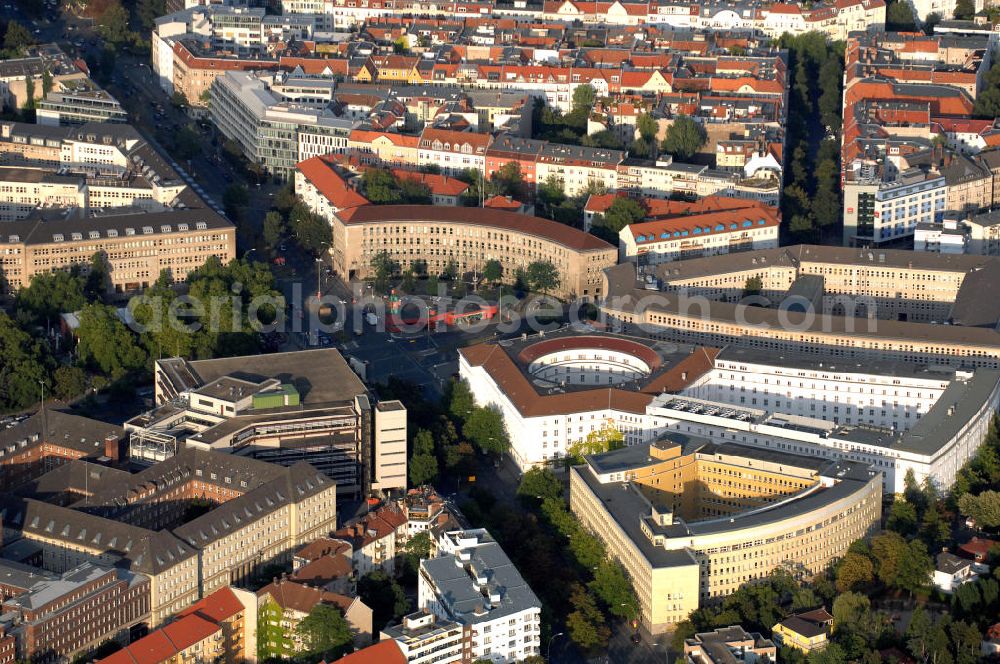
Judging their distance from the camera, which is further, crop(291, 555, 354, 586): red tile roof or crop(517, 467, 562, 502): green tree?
crop(517, 467, 562, 502): green tree

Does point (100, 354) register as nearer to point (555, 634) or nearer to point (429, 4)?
point (555, 634)

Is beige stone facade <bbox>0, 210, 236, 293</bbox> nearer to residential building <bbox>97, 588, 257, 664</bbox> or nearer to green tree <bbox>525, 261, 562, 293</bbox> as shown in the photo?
green tree <bbox>525, 261, 562, 293</bbox>

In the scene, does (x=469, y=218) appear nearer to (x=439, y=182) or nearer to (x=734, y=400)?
(x=439, y=182)

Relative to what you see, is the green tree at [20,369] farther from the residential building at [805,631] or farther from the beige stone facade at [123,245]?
the residential building at [805,631]

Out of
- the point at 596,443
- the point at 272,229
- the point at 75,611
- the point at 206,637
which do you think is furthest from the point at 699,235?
the point at 75,611

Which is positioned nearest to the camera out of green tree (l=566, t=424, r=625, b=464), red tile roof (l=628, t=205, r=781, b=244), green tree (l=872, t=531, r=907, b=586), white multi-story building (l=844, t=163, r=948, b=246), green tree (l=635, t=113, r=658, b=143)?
green tree (l=872, t=531, r=907, b=586)

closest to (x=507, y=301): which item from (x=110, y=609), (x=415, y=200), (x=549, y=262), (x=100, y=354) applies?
(x=549, y=262)

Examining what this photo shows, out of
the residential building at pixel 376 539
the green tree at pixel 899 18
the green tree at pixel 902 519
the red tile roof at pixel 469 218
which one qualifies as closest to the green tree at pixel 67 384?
the red tile roof at pixel 469 218

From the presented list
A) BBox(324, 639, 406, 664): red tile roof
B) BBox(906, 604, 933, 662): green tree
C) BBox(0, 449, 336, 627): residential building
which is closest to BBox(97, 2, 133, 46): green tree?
BBox(0, 449, 336, 627): residential building
